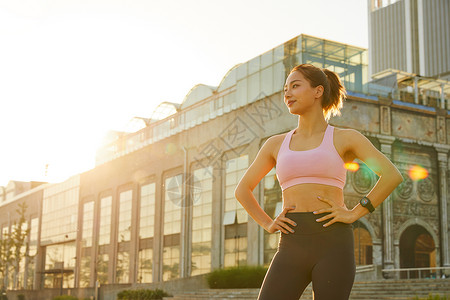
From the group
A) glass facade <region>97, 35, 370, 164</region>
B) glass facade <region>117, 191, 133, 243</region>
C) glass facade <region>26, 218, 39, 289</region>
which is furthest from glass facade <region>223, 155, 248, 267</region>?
glass facade <region>26, 218, 39, 289</region>

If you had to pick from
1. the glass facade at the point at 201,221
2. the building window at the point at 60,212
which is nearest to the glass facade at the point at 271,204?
the glass facade at the point at 201,221

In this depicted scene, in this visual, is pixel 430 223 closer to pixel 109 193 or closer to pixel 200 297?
pixel 200 297

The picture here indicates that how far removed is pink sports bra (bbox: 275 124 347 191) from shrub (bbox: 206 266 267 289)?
24.8 metres

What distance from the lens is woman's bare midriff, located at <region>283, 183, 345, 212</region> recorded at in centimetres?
375

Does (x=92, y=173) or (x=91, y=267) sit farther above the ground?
(x=92, y=173)

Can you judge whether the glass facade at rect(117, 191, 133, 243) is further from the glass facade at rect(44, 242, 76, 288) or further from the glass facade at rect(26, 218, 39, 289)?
the glass facade at rect(26, 218, 39, 289)

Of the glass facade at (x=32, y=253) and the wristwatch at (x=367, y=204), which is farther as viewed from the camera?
the glass facade at (x=32, y=253)

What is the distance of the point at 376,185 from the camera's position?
3.76m

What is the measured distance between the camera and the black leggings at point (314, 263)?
12.0 ft

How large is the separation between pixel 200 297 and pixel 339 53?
16.0 metres

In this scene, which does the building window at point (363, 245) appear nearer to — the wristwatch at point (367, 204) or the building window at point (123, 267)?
the building window at point (123, 267)

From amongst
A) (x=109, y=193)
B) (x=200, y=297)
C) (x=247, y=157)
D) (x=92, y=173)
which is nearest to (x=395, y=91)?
(x=247, y=157)

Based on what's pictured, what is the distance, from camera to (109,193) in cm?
5809

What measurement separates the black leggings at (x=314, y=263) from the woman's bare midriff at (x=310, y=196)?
5 cm
